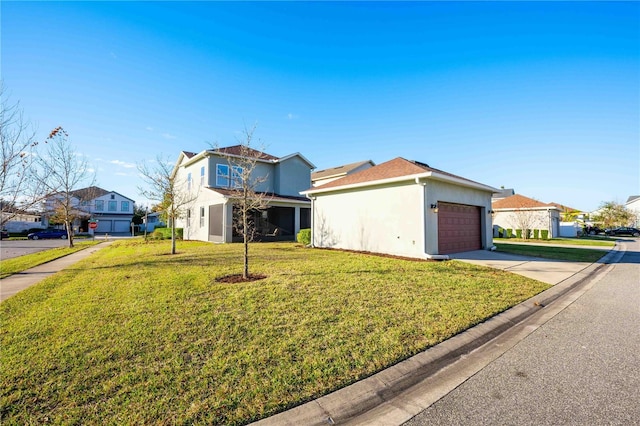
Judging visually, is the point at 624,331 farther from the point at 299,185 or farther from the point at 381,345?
the point at 299,185

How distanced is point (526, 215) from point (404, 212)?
2193 centimetres

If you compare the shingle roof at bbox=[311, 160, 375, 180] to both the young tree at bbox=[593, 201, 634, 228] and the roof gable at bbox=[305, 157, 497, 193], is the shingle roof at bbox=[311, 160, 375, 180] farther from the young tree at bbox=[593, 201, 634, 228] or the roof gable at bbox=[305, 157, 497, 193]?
the young tree at bbox=[593, 201, 634, 228]

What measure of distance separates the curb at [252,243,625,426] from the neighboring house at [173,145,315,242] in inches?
560

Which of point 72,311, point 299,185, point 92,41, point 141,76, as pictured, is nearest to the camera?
point 72,311

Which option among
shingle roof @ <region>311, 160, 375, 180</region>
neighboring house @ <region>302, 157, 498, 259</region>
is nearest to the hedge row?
neighboring house @ <region>302, 157, 498, 259</region>

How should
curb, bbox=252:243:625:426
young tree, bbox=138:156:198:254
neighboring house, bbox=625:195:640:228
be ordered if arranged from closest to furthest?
curb, bbox=252:243:625:426, young tree, bbox=138:156:198:254, neighboring house, bbox=625:195:640:228

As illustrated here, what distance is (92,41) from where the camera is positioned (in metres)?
8.88

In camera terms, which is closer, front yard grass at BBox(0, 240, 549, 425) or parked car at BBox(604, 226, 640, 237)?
front yard grass at BBox(0, 240, 549, 425)

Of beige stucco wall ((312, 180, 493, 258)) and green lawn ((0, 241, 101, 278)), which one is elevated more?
beige stucco wall ((312, 180, 493, 258))

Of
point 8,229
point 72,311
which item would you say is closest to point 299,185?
point 72,311

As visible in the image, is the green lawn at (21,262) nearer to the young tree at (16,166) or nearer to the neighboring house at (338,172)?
the young tree at (16,166)

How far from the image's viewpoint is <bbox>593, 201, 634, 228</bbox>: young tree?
42.5 m

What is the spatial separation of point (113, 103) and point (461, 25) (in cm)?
1493

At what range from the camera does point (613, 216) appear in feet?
140
